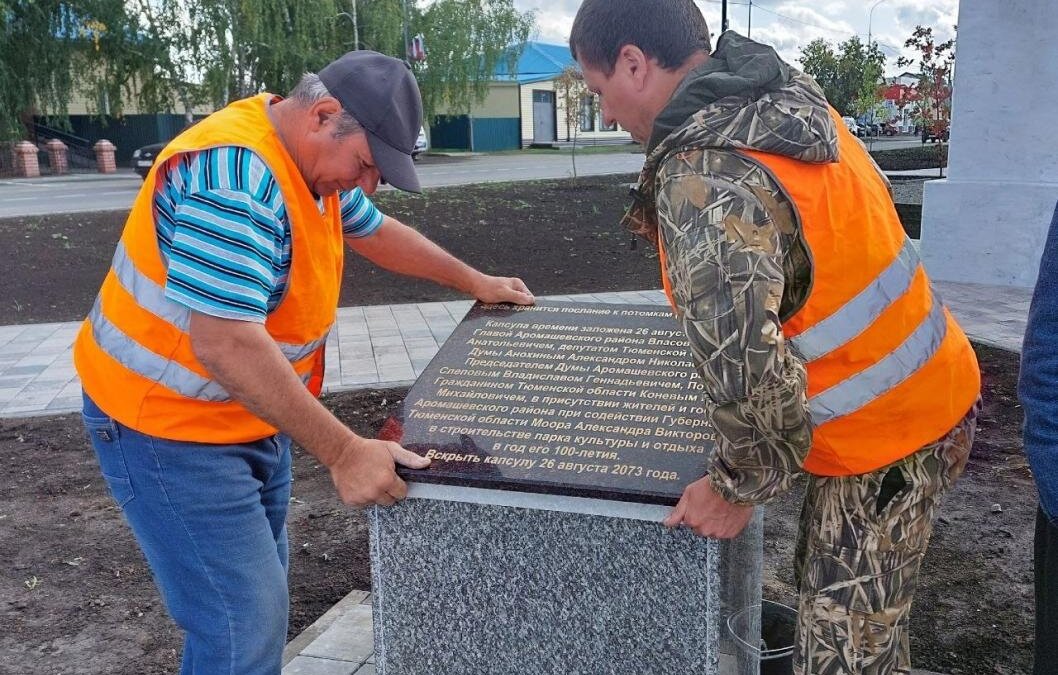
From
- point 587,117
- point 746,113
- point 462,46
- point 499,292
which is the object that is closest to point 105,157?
point 462,46

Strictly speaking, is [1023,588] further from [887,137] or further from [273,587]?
[887,137]

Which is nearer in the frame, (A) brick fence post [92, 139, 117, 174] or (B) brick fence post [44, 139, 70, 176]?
(A) brick fence post [92, 139, 117, 174]

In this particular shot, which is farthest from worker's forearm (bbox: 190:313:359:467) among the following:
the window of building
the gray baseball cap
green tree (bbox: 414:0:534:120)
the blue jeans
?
the window of building

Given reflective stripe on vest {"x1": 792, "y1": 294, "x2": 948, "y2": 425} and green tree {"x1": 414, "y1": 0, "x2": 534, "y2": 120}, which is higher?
green tree {"x1": 414, "y1": 0, "x2": 534, "y2": 120}

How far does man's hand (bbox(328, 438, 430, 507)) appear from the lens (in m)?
2.06

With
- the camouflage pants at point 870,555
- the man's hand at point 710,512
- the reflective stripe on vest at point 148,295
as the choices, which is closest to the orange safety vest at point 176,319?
the reflective stripe on vest at point 148,295

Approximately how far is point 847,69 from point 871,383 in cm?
2799

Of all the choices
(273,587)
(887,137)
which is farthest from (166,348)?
(887,137)

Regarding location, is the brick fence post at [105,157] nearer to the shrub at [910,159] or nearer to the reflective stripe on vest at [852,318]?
the shrub at [910,159]

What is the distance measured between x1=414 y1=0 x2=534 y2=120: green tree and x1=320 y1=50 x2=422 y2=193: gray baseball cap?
1215 inches

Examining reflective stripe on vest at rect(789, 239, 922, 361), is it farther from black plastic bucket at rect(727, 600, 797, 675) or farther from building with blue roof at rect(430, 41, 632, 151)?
building with blue roof at rect(430, 41, 632, 151)

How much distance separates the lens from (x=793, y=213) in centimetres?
166

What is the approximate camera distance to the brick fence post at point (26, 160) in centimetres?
2617

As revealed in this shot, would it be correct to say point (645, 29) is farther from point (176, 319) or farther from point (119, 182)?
point (119, 182)
